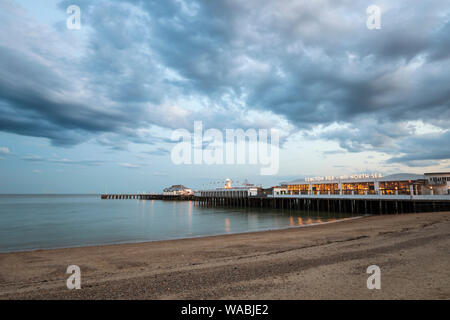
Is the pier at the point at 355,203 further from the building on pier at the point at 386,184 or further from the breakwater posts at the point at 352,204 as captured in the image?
the building on pier at the point at 386,184

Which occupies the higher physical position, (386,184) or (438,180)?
(438,180)

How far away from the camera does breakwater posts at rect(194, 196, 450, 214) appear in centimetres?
2762

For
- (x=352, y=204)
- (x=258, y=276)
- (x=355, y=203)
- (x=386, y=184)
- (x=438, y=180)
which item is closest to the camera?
→ (x=258, y=276)

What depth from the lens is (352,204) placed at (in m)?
36.4

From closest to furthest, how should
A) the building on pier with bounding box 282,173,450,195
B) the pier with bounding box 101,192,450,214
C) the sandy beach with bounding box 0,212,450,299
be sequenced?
the sandy beach with bounding box 0,212,450,299 < the pier with bounding box 101,192,450,214 < the building on pier with bounding box 282,173,450,195

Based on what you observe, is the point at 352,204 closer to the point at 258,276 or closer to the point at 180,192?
the point at 258,276

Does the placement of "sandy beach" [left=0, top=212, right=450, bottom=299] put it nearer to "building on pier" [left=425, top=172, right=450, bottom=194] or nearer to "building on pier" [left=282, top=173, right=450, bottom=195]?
"building on pier" [left=282, top=173, right=450, bottom=195]

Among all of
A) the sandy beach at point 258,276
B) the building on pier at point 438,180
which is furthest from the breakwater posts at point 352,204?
the sandy beach at point 258,276

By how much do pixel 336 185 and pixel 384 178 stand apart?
8.92m

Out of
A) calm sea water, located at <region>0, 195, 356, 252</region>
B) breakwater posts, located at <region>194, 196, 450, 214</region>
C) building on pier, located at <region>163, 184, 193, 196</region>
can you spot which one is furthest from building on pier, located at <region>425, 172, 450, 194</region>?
building on pier, located at <region>163, 184, 193, 196</region>

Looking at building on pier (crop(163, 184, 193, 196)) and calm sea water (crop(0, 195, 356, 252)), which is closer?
calm sea water (crop(0, 195, 356, 252))

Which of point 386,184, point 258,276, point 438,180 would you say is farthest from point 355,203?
point 258,276

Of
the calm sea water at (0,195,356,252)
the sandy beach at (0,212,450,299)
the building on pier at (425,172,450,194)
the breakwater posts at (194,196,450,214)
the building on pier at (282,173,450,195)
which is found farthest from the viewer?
the building on pier at (425,172,450,194)
